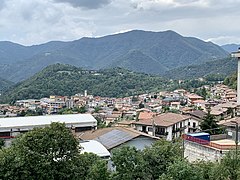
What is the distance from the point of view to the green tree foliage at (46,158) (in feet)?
41.9

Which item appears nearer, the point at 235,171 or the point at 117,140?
the point at 235,171

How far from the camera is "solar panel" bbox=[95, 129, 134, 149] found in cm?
2103

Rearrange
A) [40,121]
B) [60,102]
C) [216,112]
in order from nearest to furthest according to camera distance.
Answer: [40,121] < [216,112] < [60,102]

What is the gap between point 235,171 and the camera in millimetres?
12203

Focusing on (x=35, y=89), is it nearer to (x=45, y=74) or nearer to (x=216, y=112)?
(x=45, y=74)

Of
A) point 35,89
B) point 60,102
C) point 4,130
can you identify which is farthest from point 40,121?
point 35,89

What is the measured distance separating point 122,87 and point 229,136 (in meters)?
83.6

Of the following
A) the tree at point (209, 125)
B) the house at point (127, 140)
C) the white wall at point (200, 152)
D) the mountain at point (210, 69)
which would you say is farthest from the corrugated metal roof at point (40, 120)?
the mountain at point (210, 69)

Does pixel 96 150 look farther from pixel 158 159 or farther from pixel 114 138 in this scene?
pixel 158 159

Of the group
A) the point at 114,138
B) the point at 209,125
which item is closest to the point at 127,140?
the point at 114,138

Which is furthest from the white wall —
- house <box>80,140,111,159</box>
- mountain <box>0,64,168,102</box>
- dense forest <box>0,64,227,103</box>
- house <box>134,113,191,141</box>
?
mountain <box>0,64,168,102</box>

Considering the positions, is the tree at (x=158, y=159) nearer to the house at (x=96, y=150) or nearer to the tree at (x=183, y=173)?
the tree at (x=183, y=173)

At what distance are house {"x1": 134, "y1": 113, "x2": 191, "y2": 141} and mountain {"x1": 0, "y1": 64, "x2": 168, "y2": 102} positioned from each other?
2601 inches

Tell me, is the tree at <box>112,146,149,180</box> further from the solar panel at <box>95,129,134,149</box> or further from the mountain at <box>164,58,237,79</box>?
the mountain at <box>164,58,237,79</box>
